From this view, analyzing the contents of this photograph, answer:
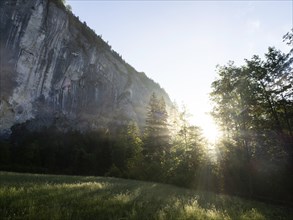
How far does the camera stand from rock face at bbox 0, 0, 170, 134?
189ft

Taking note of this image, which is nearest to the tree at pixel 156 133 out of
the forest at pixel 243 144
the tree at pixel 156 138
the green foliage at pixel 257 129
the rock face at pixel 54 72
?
the tree at pixel 156 138

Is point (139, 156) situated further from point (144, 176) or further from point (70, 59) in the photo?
point (70, 59)

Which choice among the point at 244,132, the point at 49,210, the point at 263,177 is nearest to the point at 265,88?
the point at 244,132

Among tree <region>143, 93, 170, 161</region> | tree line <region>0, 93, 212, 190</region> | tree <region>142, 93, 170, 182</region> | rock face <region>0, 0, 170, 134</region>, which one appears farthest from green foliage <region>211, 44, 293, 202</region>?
rock face <region>0, 0, 170, 134</region>

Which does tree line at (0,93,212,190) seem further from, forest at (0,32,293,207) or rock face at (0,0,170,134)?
rock face at (0,0,170,134)

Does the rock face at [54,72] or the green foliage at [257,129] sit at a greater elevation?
the rock face at [54,72]

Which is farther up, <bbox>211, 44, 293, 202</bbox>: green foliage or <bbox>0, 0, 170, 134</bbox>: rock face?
<bbox>0, 0, 170, 134</bbox>: rock face

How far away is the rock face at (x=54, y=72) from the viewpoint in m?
57.7

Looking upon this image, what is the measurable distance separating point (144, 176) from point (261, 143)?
16.3m

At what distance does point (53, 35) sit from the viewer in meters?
66.6

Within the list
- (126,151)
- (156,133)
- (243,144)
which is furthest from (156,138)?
(243,144)

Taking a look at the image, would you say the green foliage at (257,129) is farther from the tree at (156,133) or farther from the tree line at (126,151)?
the tree at (156,133)

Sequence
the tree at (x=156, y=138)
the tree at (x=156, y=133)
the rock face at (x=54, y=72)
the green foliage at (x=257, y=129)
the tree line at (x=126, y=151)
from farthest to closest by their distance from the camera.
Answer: the rock face at (x=54, y=72), the tree at (x=156, y=133), the tree at (x=156, y=138), the tree line at (x=126, y=151), the green foliage at (x=257, y=129)

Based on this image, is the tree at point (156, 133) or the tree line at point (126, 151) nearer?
the tree line at point (126, 151)
